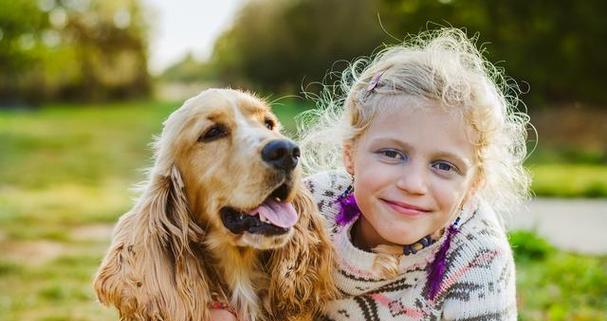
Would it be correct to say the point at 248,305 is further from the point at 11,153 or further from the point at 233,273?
the point at 11,153

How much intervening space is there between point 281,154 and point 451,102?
2.05ft

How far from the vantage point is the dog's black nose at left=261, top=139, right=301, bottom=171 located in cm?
259

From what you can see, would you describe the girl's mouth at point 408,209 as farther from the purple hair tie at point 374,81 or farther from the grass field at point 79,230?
the grass field at point 79,230

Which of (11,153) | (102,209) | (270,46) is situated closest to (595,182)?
(102,209)

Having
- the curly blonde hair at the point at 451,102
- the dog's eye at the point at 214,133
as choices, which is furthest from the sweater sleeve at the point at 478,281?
the dog's eye at the point at 214,133

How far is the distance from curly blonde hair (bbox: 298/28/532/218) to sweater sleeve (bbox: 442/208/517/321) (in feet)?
0.82

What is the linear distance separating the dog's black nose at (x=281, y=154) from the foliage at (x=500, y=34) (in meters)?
5.81

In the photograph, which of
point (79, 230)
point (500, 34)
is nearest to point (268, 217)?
point (79, 230)

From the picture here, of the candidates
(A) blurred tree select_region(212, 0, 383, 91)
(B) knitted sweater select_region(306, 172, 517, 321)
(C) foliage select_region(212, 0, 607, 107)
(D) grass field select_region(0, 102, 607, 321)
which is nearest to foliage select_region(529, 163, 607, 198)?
(D) grass field select_region(0, 102, 607, 321)

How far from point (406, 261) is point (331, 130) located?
0.69 meters

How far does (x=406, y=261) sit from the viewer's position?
108 inches

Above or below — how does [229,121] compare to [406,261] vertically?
above

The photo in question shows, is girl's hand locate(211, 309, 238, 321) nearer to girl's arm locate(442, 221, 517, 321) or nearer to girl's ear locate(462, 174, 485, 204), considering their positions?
girl's arm locate(442, 221, 517, 321)

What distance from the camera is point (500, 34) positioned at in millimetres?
15438
